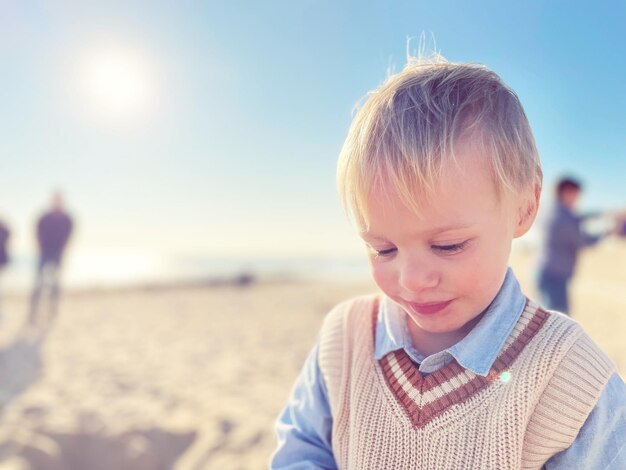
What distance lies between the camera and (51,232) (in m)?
7.77

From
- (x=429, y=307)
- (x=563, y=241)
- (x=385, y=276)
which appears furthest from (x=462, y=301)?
(x=563, y=241)

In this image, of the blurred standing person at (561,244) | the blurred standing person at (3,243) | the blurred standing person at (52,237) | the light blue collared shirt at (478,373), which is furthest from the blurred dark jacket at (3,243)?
the light blue collared shirt at (478,373)

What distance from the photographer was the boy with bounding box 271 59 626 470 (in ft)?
3.68

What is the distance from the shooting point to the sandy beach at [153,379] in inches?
119

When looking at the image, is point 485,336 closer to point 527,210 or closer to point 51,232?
point 527,210

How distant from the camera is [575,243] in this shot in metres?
4.86

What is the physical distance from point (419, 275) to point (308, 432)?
0.59 meters

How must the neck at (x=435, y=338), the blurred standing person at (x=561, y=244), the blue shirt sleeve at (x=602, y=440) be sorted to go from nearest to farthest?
the blue shirt sleeve at (x=602, y=440), the neck at (x=435, y=338), the blurred standing person at (x=561, y=244)

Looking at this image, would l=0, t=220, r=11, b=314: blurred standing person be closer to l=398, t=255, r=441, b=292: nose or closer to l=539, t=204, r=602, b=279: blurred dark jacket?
l=539, t=204, r=602, b=279: blurred dark jacket

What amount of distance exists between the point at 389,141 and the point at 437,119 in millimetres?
113

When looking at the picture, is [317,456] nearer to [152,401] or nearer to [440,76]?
[440,76]

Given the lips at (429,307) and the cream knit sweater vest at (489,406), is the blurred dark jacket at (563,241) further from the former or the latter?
the lips at (429,307)

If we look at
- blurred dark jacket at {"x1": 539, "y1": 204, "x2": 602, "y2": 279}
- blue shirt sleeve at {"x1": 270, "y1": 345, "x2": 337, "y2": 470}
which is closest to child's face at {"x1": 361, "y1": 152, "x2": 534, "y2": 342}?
blue shirt sleeve at {"x1": 270, "y1": 345, "x2": 337, "y2": 470}

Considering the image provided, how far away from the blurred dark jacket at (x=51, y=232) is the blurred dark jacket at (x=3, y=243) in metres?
0.46
